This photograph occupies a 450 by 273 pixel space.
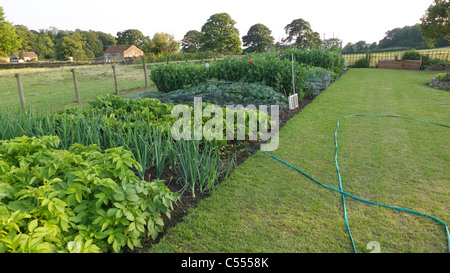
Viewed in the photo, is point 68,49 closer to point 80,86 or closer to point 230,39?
point 230,39

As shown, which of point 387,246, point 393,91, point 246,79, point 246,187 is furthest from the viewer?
point 393,91

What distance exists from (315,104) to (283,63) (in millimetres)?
1489

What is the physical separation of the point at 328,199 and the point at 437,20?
24.8m

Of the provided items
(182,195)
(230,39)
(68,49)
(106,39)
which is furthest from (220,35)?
(106,39)

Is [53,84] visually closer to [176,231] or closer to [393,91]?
[176,231]

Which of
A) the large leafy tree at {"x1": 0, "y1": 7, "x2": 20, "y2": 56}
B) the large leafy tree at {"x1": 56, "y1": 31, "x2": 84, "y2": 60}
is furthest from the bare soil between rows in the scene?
the large leafy tree at {"x1": 56, "y1": 31, "x2": 84, "y2": 60}

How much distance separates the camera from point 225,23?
4406 centimetres

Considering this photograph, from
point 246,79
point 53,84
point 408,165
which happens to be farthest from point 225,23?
point 408,165

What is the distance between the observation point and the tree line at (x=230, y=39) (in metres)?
19.9

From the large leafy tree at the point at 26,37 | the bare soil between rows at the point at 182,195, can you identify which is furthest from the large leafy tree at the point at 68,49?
the bare soil between rows at the point at 182,195

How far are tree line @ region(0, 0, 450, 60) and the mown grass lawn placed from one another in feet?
47.2

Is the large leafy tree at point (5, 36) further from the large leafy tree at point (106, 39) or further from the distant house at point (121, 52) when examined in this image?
the large leafy tree at point (106, 39)

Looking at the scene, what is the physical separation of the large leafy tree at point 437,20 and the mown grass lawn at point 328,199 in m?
20.5

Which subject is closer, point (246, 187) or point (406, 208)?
point (406, 208)
